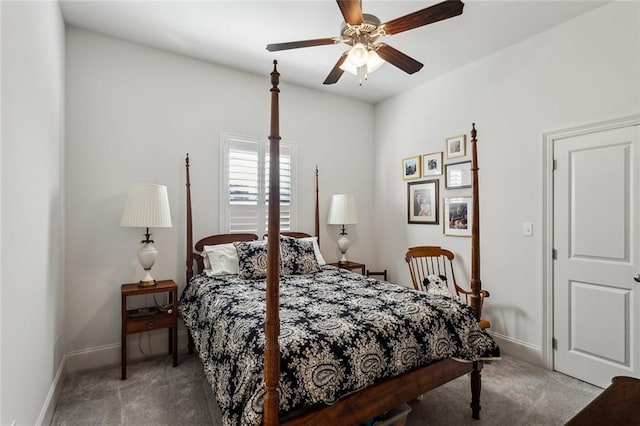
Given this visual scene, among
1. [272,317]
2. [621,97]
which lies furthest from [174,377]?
[621,97]

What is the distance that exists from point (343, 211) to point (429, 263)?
3.88 ft

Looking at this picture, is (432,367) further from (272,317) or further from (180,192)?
(180,192)

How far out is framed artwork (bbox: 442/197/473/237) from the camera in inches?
132

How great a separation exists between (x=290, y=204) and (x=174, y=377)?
2.11 m

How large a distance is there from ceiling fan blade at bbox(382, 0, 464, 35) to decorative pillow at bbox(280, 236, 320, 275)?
1999mm

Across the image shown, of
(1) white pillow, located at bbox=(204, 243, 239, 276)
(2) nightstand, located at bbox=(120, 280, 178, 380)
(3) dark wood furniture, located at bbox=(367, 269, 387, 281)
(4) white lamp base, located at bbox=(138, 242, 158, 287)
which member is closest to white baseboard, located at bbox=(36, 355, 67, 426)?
(2) nightstand, located at bbox=(120, 280, 178, 380)

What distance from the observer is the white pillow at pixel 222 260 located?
9.63 feet

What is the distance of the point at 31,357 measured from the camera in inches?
66.1

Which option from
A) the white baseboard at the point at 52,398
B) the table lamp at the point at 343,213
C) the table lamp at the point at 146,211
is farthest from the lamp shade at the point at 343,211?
the white baseboard at the point at 52,398

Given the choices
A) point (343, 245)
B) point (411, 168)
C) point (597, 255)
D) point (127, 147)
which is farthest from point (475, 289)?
point (127, 147)

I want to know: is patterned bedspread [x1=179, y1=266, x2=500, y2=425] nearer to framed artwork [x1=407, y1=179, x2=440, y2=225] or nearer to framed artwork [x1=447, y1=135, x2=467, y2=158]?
framed artwork [x1=407, y1=179, x2=440, y2=225]

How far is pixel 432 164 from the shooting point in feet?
12.3

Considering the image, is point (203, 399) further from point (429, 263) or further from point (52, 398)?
point (429, 263)

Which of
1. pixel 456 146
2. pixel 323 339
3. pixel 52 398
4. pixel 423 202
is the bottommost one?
pixel 52 398
